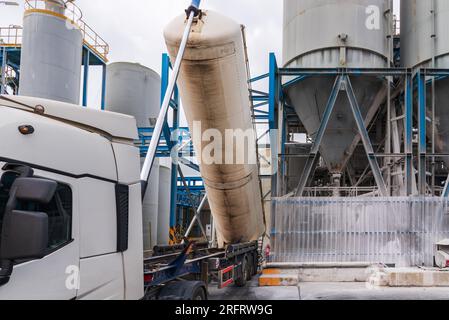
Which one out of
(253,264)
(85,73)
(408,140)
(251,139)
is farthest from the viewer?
(85,73)

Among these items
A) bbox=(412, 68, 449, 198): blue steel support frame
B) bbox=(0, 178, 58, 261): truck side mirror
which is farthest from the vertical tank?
bbox=(0, 178, 58, 261): truck side mirror

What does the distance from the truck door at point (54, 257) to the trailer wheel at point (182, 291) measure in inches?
76.8

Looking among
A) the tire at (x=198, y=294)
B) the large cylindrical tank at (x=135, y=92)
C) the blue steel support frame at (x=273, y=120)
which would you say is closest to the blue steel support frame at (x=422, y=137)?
the blue steel support frame at (x=273, y=120)

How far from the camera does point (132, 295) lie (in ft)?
14.0

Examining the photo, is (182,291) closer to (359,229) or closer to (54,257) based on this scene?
(54,257)

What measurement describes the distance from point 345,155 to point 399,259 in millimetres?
4154

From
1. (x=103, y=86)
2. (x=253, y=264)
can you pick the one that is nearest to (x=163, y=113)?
(x=253, y=264)

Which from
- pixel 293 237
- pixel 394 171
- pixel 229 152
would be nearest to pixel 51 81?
pixel 229 152

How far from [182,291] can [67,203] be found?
235 centimetres

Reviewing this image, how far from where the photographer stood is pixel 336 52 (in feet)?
46.1

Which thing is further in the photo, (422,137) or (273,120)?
(422,137)

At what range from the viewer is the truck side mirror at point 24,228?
281 centimetres

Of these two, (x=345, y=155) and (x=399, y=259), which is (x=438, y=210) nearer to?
(x=399, y=259)

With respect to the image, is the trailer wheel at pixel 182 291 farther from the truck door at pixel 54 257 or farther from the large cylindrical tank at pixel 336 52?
the large cylindrical tank at pixel 336 52
